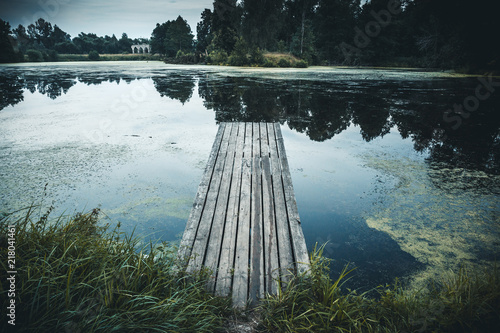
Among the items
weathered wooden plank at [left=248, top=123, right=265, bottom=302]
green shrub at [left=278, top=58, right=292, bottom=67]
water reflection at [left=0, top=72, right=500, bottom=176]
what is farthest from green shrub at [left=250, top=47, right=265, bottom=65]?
weathered wooden plank at [left=248, top=123, right=265, bottom=302]

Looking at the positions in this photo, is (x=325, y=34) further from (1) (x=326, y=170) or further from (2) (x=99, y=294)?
(2) (x=99, y=294)

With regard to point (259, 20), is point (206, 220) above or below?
below

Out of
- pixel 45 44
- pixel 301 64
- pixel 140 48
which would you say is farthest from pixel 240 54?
pixel 140 48

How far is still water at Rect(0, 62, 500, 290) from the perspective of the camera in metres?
2.89

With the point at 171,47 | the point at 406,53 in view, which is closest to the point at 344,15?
the point at 406,53

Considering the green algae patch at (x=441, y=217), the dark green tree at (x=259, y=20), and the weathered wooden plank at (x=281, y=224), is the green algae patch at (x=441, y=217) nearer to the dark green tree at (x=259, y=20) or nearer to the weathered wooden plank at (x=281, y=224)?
the weathered wooden plank at (x=281, y=224)

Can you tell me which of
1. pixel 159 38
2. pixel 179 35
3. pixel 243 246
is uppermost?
pixel 159 38

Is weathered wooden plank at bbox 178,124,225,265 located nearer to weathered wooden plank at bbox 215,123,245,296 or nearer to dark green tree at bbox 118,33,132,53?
weathered wooden plank at bbox 215,123,245,296

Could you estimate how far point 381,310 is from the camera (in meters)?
1.90

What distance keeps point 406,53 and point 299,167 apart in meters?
44.9

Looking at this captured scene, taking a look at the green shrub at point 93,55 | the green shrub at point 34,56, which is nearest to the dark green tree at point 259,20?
the green shrub at point 34,56

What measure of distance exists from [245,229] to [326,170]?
254 cm

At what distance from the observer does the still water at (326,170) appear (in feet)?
9.48

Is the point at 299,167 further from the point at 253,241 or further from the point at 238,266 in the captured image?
the point at 238,266
